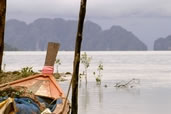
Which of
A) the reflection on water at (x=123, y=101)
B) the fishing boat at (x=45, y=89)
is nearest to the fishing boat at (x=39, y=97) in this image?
the fishing boat at (x=45, y=89)

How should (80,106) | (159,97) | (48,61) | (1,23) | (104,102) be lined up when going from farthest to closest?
(159,97) → (104,102) → (80,106) → (1,23) → (48,61)

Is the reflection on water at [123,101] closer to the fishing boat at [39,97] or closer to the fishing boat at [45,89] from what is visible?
the fishing boat at [39,97]

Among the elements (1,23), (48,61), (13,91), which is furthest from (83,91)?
(13,91)

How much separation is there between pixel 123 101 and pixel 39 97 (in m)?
11.0

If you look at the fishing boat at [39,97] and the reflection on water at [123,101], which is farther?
the reflection on water at [123,101]

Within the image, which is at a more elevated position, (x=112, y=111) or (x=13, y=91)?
(x=13, y=91)

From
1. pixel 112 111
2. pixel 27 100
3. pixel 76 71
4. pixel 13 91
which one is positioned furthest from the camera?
pixel 112 111

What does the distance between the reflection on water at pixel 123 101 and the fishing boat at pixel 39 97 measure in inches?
209

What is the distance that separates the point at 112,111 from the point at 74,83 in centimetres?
641

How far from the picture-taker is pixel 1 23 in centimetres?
1673

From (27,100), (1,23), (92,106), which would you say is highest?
(1,23)

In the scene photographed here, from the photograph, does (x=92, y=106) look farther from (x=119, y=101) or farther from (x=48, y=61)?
(x=48, y=61)

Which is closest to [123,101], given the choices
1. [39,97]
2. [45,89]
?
[45,89]

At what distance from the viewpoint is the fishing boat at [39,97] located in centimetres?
896
